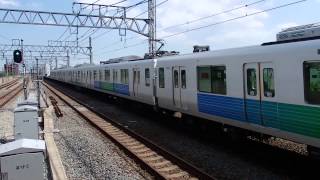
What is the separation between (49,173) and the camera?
9.55 meters

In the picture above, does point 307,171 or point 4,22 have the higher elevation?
point 4,22

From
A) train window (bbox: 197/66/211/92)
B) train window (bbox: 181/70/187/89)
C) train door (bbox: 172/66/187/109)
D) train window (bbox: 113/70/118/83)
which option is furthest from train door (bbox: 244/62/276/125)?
train window (bbox: 113/70/118/83)

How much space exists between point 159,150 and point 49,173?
378 centimetres

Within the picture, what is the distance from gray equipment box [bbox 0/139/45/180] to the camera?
620 cm

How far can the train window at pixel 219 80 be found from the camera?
41.2 ft

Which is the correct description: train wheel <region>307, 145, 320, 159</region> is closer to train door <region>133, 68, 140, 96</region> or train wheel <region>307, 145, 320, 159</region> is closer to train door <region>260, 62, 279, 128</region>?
train door <region>260, 62, 279, 128</region>

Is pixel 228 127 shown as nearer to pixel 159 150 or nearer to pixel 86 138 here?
pixel 159 150

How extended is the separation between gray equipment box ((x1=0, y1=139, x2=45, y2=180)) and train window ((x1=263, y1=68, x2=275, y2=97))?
220 inches

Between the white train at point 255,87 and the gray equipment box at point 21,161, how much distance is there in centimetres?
513

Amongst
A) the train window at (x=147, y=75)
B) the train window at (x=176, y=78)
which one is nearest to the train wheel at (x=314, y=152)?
the train window at (x=176, y=78)

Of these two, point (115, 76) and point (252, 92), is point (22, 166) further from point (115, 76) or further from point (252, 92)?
point (115, 76)

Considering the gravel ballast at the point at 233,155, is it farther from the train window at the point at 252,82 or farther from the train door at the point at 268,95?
the train window at the point at 252,82

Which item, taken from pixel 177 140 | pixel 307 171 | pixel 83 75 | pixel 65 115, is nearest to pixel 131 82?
pixel 65 115

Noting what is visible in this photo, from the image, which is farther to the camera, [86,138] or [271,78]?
[86,138]
